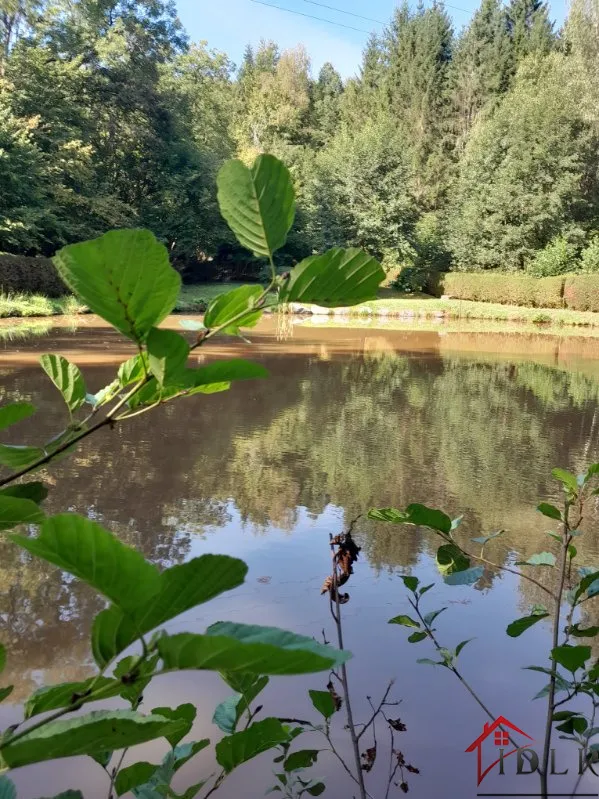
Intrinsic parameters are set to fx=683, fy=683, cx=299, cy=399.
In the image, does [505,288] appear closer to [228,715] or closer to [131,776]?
[228,715]

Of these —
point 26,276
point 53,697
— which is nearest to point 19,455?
point 53,697

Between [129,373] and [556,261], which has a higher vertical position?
[556,261]

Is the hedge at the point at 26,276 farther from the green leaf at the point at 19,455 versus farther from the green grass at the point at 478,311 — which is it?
the green leaf at the point at 19,455

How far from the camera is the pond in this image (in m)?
1.88

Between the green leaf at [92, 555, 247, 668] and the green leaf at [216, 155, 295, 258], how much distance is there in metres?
0.19

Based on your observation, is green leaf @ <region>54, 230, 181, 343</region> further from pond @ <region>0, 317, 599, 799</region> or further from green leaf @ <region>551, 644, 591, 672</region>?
pond @ <region>0, 317, 599, 799</region>

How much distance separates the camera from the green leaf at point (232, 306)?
1.53 feet

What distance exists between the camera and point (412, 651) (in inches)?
87.0

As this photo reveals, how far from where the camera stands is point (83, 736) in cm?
32

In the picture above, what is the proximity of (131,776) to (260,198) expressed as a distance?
53 cm

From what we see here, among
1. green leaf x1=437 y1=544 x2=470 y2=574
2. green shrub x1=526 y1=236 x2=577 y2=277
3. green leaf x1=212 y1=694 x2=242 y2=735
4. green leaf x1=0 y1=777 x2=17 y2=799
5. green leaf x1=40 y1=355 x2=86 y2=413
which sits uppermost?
green shrub x1=526 y1=236 x2=577 y2=277

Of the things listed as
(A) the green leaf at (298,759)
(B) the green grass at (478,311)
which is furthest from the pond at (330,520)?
(B) the green grass at (478,311)

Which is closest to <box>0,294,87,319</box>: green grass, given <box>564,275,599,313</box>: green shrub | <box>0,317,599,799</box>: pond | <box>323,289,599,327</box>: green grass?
<box>0,317,599,799</box>: pond

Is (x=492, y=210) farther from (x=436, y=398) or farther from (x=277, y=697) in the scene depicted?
(x=277, y=697)
